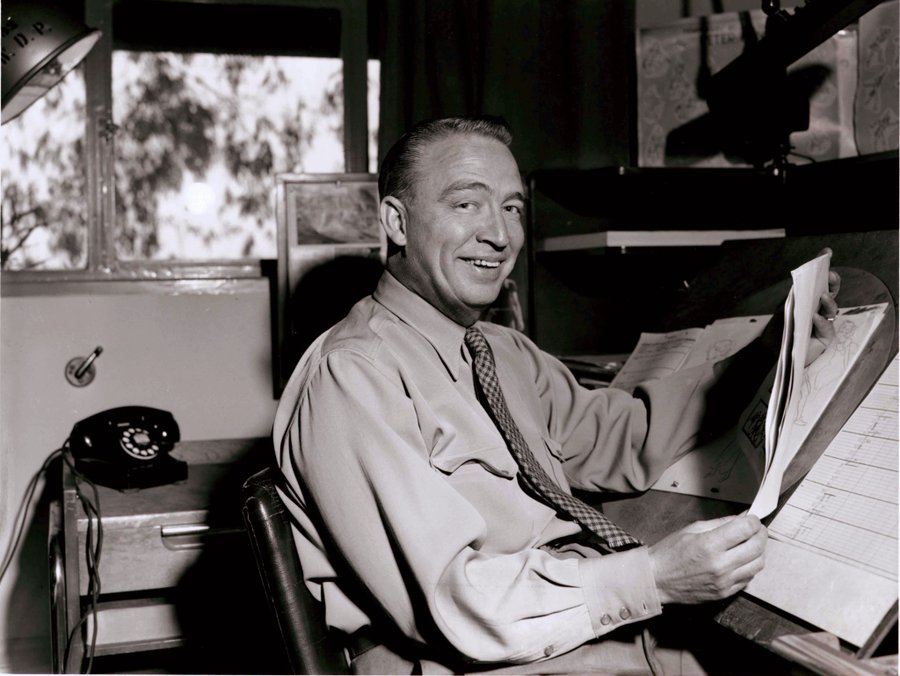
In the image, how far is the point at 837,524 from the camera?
1030 millimetres

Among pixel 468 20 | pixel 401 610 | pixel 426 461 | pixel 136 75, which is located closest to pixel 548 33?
pixel 468 20

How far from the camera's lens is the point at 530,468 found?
128cm

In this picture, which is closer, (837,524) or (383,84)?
(837,524)

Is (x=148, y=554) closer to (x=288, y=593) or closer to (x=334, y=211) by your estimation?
(x=288, y=593)

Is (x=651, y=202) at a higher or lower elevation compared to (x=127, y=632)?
higher

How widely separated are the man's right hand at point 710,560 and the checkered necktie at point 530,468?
0.53 feet

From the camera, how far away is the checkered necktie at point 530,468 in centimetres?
124

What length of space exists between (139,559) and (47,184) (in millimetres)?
1000

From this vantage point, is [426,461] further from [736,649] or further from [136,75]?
[136,75]

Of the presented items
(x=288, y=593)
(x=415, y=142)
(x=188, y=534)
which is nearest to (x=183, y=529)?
→ (x=188, y=534)

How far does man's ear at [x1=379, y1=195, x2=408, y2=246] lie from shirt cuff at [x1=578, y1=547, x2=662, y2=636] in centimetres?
57

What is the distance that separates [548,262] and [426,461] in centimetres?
121

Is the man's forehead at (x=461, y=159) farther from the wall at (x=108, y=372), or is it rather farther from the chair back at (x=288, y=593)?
the wall at (x=108, y=372)

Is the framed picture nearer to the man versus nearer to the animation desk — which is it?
the man
